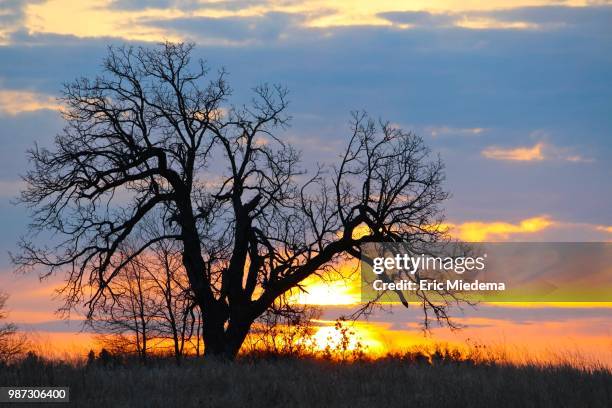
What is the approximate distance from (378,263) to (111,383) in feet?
48.5

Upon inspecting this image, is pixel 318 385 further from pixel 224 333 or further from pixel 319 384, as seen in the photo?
pixel 224 333

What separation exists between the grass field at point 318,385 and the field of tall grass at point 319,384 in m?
0.02

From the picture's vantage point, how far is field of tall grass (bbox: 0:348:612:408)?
14.9 meters

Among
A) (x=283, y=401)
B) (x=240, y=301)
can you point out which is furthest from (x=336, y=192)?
(x=283, y=401)

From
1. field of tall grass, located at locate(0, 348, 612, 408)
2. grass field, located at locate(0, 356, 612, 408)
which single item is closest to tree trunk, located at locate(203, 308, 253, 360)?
field of tall grass, located at locate(0, 348, 612, 408)

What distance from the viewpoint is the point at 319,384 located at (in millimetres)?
16062

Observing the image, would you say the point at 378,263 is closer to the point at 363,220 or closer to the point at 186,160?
the point at 363,220

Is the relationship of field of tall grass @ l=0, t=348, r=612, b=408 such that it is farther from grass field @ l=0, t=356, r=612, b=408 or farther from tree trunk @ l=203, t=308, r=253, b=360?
tree trunk @ l=203, t=308, r=253, b=360

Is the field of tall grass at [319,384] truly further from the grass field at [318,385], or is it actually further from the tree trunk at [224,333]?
the tree trunk at [224,333]

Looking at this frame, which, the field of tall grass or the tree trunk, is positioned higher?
the tree trunk

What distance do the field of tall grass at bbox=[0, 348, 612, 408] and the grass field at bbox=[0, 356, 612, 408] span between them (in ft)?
0.06

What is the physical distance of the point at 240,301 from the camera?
98.6 ft

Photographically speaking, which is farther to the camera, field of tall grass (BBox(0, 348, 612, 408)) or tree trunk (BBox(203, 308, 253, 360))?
tree trunk (BBox(203, 308, 253, 360))

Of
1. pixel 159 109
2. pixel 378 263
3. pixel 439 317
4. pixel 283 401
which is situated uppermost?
pixel 159 109
